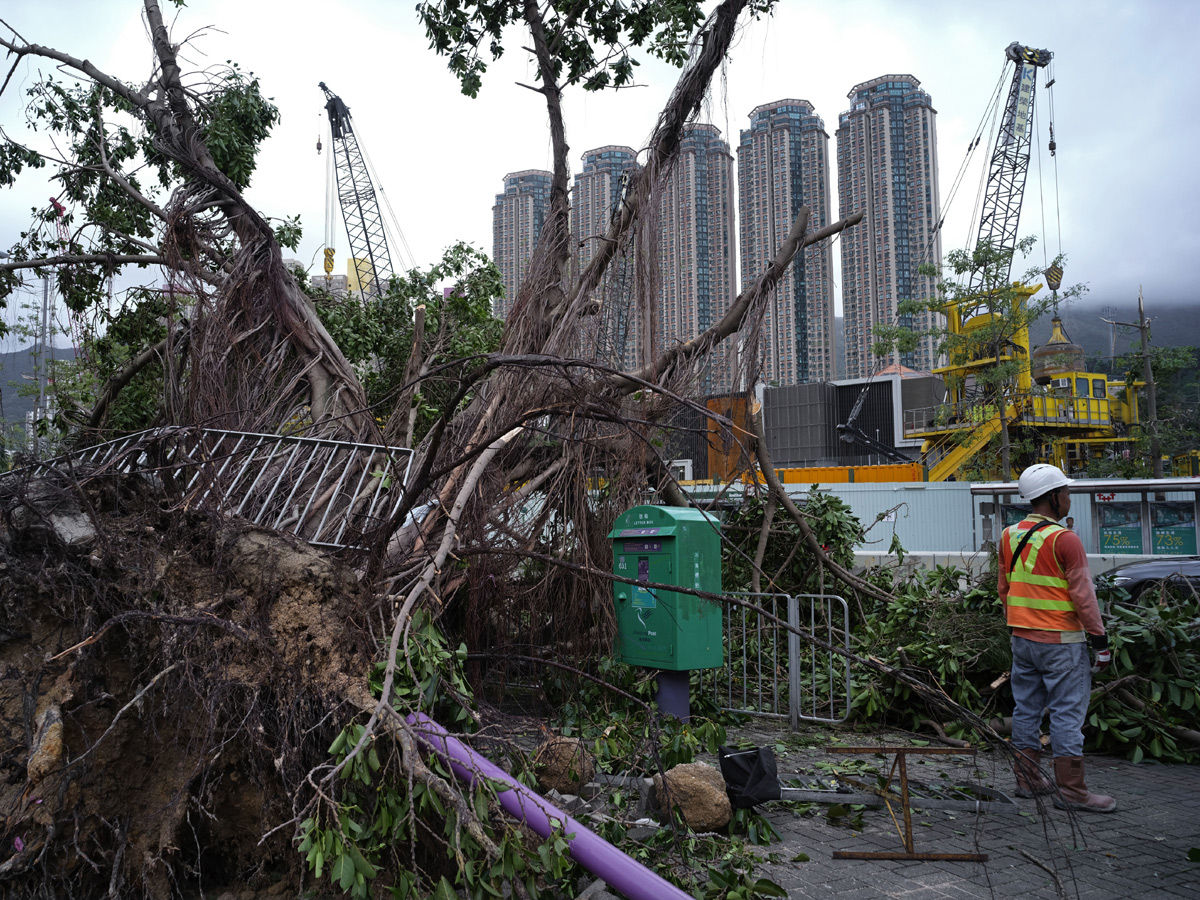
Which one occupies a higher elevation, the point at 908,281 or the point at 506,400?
the point at 908,281

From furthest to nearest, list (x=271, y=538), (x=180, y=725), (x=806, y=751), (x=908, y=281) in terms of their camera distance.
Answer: (x=908, y=281) → (x=806, y=751) → (x=271, y=538) → (x=180, y=725)

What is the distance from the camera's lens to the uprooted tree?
315 centimetres

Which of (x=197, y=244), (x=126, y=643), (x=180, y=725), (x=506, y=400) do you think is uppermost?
(x=197, y=244)

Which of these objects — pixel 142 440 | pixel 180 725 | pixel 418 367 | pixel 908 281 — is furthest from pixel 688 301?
pixel 908 281

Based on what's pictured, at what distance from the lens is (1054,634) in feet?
15.8

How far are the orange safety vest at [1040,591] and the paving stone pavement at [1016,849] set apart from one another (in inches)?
38.2

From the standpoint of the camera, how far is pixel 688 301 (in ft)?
39.2

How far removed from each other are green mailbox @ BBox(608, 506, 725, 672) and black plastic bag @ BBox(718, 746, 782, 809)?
54.6 inches

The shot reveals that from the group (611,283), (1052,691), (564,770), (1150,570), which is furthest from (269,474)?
(1150,570)

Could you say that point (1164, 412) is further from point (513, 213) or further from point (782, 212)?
point (513, 213)

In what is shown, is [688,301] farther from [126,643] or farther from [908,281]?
[908,281]

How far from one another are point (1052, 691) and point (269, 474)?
4906mm

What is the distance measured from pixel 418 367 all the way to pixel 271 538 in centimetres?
366

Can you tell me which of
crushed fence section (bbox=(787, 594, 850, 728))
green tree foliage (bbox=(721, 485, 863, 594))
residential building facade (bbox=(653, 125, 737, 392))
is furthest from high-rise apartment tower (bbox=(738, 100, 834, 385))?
crushed fence section (bbox=(787, 594, 850, 728))
